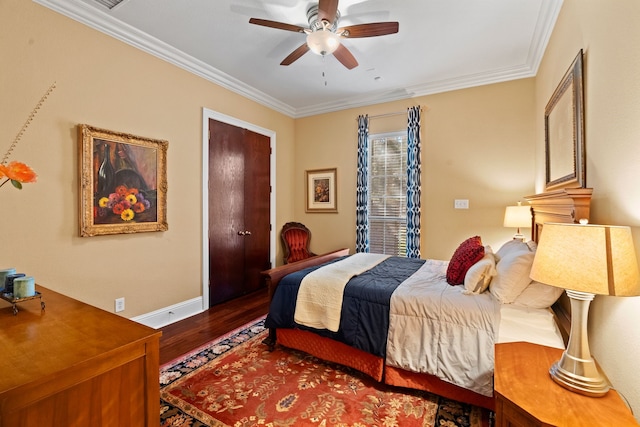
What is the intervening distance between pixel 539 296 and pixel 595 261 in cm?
97

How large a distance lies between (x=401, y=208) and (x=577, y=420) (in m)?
3.48

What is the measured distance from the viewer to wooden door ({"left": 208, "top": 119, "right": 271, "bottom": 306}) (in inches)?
149

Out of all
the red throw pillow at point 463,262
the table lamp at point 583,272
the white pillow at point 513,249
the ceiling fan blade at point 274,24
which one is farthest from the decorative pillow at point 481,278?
the ceiling fan blade at point 274,24

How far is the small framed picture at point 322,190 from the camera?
15.9ft

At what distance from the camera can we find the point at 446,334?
6.14ft

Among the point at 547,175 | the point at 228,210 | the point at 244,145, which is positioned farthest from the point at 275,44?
the point at 547,175

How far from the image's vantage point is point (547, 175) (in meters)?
2.73

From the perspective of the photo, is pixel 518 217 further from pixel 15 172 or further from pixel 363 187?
pixel 15 172

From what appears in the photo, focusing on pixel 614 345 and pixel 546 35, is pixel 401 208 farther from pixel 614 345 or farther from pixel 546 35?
pixel 614 345

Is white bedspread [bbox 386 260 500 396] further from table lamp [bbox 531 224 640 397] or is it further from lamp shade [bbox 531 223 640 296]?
lamp shade [bbox 531 223 640 296]

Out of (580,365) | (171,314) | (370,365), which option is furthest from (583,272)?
(171,314)

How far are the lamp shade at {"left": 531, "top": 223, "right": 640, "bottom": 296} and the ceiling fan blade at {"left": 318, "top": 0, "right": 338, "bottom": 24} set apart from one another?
2016mm

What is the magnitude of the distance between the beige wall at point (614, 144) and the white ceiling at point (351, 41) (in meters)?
1.06

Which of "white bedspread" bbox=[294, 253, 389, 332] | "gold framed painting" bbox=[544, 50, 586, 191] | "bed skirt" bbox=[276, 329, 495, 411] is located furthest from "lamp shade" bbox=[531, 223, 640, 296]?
"white bedspread" bbox=[294, 253, 389, 332]
